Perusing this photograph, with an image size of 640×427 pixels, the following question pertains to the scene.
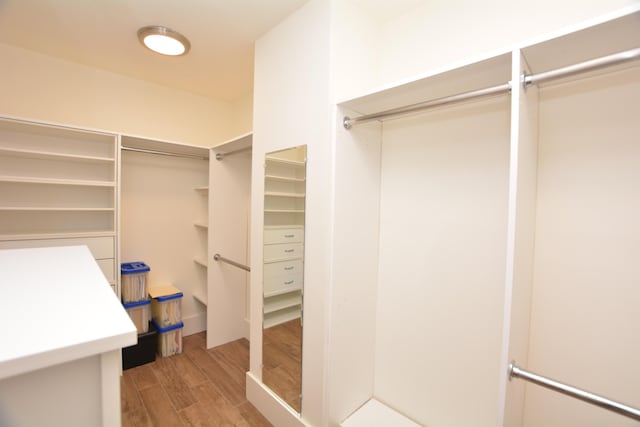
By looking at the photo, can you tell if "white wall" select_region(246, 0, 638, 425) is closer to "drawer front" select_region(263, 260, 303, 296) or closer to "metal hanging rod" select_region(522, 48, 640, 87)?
"drawer front" select_region(263, 260, 303, 296)

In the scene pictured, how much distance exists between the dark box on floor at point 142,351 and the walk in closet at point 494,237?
1.87 m

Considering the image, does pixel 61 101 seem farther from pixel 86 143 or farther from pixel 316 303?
pixel 316 303

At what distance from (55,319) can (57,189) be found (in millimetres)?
2484

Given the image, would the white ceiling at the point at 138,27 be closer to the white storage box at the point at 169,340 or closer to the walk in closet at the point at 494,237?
the walk in closet at the point at 494,237

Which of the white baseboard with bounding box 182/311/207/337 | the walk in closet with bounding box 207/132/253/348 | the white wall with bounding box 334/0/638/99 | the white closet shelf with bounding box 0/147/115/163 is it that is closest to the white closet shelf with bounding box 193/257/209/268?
the walk in closet with bounding box 207/132/253/348

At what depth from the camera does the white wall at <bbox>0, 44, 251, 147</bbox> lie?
224cm

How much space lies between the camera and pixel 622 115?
108 cm

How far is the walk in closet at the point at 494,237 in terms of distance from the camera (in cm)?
105

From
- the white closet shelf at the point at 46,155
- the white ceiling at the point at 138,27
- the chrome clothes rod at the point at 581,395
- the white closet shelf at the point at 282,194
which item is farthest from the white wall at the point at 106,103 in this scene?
the chrome clothes rod at the point at 581,395

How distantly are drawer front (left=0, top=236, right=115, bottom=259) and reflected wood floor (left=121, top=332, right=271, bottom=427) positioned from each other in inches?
40.5

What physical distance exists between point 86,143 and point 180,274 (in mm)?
1481

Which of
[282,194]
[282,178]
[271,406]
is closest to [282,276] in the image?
[282,194]

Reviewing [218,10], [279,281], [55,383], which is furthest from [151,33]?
[55,383]

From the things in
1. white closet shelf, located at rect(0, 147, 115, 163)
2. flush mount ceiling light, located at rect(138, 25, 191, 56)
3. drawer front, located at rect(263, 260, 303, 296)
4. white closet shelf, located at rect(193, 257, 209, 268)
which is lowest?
white closet shelf, located at rect(193, 257, 209, 268)
